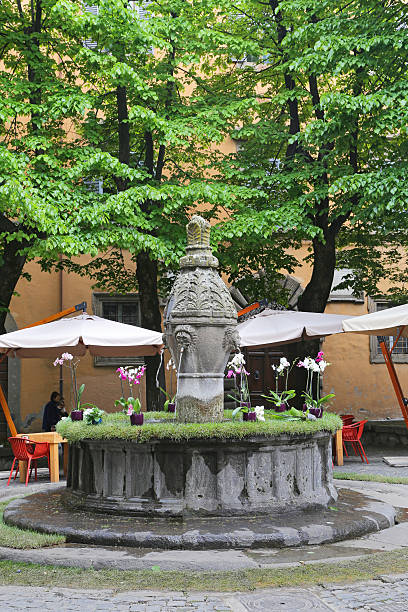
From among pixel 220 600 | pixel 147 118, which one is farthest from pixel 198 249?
pixel 147 118

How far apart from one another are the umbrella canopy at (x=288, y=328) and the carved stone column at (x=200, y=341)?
4.90 m

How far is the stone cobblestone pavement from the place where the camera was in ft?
15.3

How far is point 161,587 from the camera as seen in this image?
517cm

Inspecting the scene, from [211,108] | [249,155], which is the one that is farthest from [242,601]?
[249,155]

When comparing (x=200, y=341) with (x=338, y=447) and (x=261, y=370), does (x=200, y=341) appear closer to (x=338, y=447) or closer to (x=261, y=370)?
(x=338, y=447)

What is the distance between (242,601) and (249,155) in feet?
40.7

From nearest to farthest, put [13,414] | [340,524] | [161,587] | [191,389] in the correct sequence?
1. [161,587]
2. [340,524]
3. [191,389]
4. [13,414]

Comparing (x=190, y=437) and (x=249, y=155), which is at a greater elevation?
(x=249, y=155)

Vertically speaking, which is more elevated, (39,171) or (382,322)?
(39,171)

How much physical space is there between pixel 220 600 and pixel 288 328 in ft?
28.7

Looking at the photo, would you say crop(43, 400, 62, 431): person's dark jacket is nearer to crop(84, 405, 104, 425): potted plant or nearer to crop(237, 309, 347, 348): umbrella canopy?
crop(237, 309, 347, 348): umbrella canopy

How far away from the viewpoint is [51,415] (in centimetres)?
1370

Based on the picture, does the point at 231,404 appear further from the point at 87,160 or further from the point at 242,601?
the point at 242,601

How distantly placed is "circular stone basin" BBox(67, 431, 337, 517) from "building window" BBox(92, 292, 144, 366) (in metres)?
11.9
